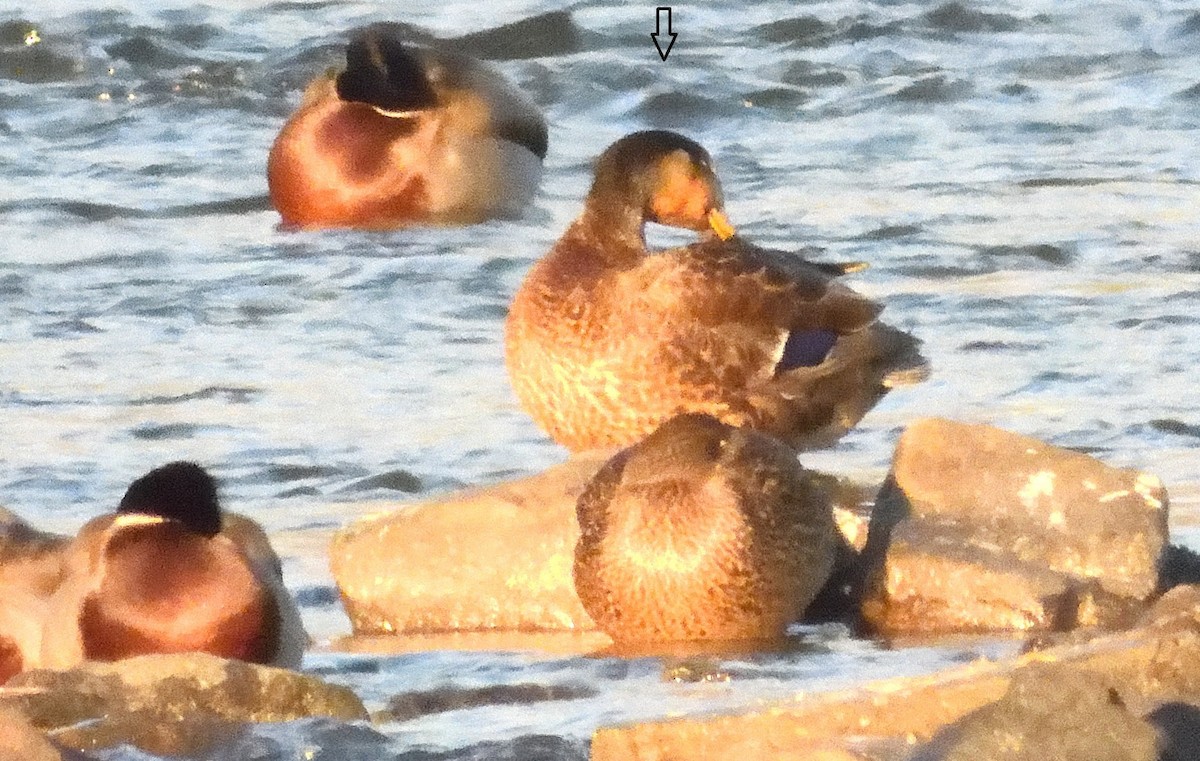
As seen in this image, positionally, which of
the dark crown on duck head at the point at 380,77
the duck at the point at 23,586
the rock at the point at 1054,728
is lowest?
the dark crown on duck head at the point at 380,77

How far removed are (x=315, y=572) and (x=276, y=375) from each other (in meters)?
2.02

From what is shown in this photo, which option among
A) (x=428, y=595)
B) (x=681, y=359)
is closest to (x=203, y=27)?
(x=681, y=359)

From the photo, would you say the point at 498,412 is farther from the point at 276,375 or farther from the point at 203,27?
the point at 203,27

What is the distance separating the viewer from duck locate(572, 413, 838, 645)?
579cm

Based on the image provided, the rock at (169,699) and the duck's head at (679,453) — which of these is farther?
the duck's head at (679,453)

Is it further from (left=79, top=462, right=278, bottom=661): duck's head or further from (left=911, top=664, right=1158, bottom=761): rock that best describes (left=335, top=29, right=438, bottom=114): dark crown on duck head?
(left=911, top=664, right=1158, bottom=761): rock

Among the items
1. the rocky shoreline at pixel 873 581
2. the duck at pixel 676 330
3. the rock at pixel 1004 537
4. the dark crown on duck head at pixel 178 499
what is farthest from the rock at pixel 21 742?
the duck at pixel 676 330

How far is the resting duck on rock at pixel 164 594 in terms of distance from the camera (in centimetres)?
560

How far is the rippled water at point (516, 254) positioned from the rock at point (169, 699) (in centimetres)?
9

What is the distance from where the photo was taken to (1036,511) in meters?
6.20

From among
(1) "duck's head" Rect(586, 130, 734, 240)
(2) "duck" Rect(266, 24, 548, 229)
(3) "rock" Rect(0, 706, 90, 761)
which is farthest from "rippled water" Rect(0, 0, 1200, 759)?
(1) "duck's head" Rect(586, 130, 734, 240)

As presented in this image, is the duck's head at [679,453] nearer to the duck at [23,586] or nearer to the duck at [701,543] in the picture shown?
the duck at [701,543]

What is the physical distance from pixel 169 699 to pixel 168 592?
644 mm

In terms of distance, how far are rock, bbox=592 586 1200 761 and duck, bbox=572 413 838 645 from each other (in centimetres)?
104
